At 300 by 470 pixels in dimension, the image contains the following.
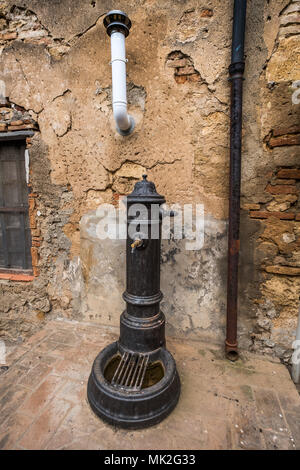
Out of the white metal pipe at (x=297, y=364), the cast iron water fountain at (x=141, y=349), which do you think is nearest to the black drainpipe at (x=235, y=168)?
the white metal pipe at (x=297, y=364)

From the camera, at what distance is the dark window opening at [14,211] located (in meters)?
3.05

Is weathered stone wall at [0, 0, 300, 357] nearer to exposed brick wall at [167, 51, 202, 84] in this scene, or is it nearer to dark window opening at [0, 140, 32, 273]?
exposed brick wall at [167, 51, 202, 84]

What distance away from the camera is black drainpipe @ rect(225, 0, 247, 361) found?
2004 millimetres

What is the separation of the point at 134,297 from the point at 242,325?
1218 millimetres

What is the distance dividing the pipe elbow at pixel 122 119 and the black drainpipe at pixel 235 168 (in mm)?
982

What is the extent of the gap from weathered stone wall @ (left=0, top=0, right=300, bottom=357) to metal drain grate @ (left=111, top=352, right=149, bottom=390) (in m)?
0.72

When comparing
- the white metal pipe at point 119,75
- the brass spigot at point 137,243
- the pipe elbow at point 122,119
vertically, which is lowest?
the brass spigot at point 137,243

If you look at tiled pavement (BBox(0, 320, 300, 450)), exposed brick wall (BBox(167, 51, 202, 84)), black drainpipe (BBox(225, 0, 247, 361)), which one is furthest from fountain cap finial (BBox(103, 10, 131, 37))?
tiled pavement (BBox(0, 320, 300, 450))

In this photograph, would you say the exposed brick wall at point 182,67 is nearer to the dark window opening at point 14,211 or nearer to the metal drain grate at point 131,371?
the dark window opening at point 14,211

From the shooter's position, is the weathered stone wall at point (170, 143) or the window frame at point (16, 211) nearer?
the weathered stone wall at point (170, 143)

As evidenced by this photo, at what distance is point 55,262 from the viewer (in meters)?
3.01

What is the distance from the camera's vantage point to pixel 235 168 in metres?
2.15

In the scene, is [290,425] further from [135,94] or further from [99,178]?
[135,94]
